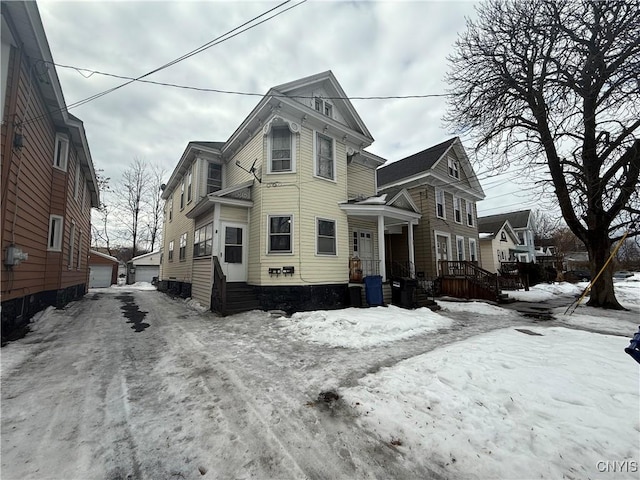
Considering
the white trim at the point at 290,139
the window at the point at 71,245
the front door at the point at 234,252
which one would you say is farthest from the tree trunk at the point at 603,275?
the window at the point at 71,245

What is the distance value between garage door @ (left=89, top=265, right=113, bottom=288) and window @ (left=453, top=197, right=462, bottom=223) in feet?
96.0

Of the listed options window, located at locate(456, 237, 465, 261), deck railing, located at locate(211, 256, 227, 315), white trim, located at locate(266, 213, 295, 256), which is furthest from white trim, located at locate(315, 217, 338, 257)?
window, located at locate(456, 237, 465, 261)

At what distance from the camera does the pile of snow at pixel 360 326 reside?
620cm

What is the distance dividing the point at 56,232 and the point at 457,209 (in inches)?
815

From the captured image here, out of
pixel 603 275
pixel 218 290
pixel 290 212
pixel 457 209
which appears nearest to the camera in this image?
pixel 218 290

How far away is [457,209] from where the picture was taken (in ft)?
61.3

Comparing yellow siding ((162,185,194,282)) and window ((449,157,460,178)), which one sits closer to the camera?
yellow siding ((162,185,194,282))

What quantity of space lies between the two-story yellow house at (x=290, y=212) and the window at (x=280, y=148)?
38 millimetres

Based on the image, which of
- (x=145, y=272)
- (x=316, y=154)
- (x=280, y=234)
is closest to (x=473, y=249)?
(x=316, y=154)

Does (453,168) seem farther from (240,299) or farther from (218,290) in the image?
(218,290)

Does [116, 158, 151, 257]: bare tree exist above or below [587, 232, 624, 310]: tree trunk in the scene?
above

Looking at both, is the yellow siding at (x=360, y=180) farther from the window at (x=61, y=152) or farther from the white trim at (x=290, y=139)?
the window at (x=61, y=152)

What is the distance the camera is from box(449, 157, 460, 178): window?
59.9 ft

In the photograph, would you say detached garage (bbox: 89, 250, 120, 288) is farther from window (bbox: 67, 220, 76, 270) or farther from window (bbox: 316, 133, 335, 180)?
window (bbox: 316, 133, 335, 180)
